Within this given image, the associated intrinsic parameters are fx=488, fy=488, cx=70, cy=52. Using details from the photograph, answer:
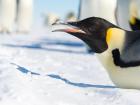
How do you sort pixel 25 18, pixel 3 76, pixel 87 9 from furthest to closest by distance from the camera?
pixel 25 18 < pixel 87 9 < pixel 3 76

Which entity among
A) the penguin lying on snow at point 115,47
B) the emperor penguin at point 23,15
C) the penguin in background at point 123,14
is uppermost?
the penguin lying on snow at point 115,47

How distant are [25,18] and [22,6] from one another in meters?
0.48

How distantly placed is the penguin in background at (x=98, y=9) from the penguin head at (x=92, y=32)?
3698mm

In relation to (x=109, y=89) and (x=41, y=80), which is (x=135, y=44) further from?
(x=41, y=80)

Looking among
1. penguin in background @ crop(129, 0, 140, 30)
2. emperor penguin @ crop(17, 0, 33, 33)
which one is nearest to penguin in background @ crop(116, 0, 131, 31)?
penguin in background @ crop(129, 0, 140, 30)

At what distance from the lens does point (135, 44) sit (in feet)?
11.6

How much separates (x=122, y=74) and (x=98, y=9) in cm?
410

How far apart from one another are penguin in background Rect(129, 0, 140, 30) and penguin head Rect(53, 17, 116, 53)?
305cm

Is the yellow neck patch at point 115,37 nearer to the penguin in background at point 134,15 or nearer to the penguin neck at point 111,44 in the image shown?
the penguin neck at point 111,44

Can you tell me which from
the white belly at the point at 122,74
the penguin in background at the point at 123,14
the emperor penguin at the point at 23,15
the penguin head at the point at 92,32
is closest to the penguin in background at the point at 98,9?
the penguin in background at the point at 123,14

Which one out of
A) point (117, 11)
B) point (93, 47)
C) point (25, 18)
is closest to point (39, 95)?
point (93, 47)

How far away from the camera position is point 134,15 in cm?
732

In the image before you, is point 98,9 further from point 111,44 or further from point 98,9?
point 111,44

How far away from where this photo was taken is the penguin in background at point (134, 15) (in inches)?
268
